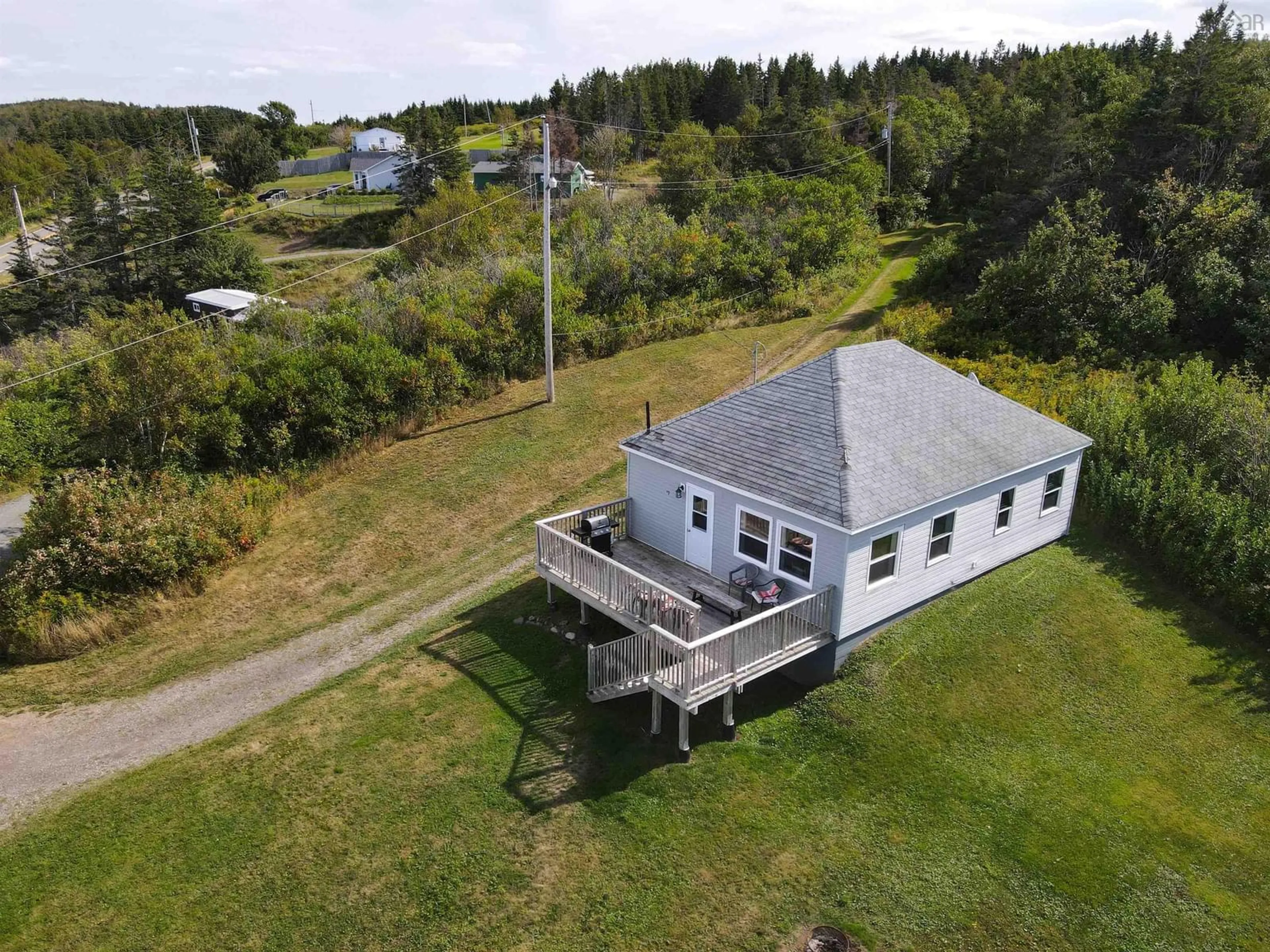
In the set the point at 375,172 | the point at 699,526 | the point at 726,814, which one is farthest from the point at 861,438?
the point at 375,172

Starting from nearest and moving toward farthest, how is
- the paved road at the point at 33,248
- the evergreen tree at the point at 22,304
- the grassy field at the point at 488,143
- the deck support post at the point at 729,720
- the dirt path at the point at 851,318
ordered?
the deck support post at the point at 729,720 → the dirt path at the point at 851,318 → the evergreen tree at the point at 22,304 → the paved road at the point at 33,248 → the grassy field at the point at 488,143

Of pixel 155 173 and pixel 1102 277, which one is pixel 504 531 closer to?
pixel 1102 277

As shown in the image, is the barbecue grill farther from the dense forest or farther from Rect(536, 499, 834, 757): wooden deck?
the dense forest

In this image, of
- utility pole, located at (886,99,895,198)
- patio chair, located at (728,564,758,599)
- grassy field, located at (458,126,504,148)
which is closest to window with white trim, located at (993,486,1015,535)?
patio chair, located at (728,564,758,599)

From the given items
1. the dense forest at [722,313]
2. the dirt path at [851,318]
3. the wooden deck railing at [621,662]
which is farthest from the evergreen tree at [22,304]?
the wooden deck railing at [621,662]

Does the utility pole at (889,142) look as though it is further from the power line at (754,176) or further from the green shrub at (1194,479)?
the green shrub at (1194,479)

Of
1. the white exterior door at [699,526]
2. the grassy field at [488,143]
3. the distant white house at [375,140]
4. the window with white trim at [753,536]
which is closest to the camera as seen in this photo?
the window with white trim at [753,536]
